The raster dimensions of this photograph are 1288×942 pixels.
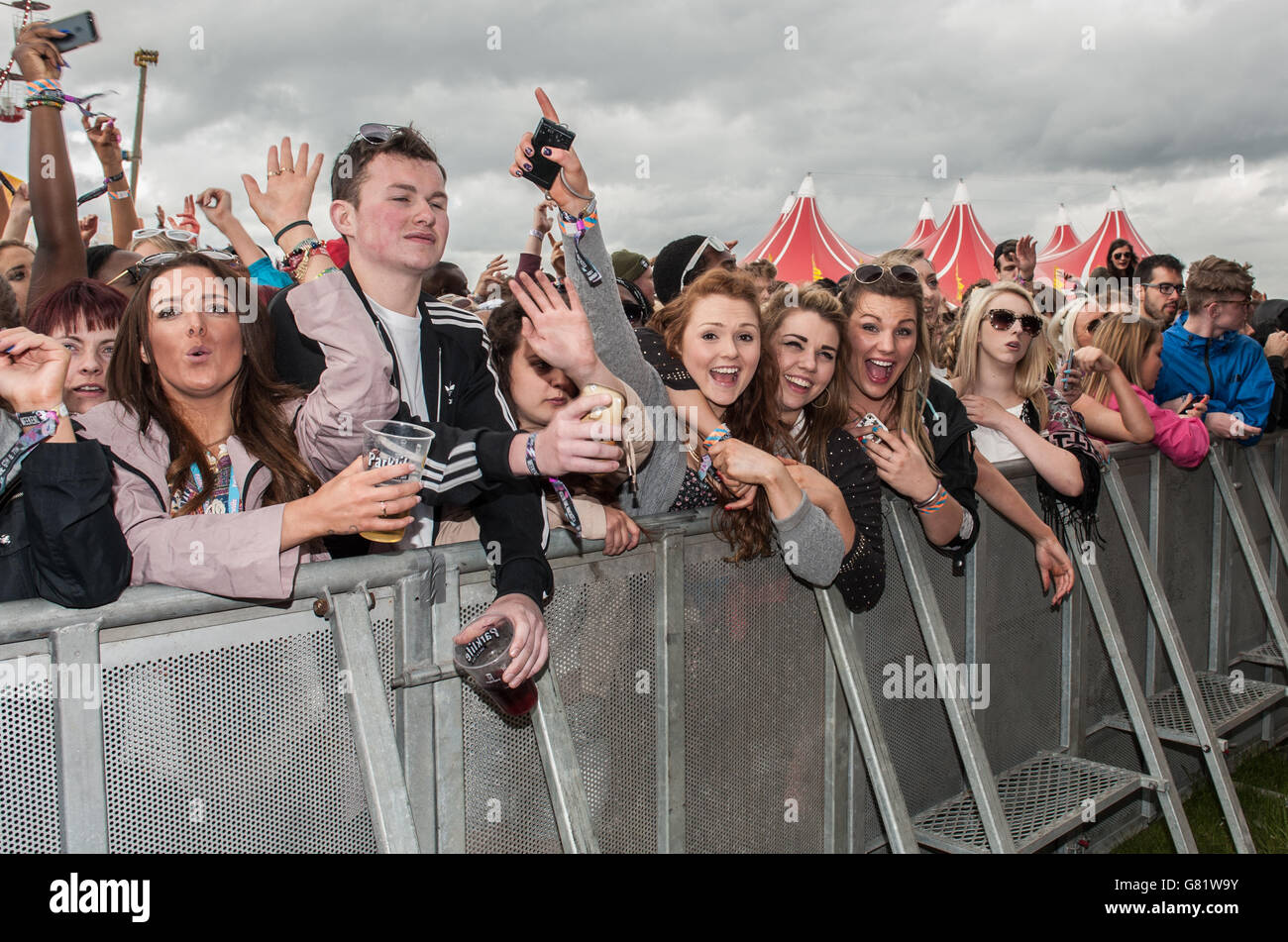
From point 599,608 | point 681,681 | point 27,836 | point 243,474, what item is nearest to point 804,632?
point 681,681

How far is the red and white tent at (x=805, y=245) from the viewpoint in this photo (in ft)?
67.1

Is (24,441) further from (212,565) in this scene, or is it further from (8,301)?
(8,301)

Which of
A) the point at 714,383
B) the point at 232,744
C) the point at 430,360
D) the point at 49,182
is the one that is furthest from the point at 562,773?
the point at 49,182

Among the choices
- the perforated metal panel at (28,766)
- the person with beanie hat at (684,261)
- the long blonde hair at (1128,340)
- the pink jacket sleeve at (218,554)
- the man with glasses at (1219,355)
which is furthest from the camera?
the man with glasses at (1219,355)

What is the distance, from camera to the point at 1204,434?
5371mm

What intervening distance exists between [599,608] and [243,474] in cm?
93

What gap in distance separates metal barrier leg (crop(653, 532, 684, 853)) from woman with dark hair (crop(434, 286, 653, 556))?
153 mm

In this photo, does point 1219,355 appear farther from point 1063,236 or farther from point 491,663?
point 1063,236

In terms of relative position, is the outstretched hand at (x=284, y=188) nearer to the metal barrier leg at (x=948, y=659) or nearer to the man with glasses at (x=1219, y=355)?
the metal barrier leg at (x=948, y=659)

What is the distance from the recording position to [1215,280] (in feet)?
19.9

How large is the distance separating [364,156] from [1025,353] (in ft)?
9.87

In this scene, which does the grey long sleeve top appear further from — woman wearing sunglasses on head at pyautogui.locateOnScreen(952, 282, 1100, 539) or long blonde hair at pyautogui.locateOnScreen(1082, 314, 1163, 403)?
long blonde hair at pyautogui.locateOnScreen(1082, 314, 1163, 403)

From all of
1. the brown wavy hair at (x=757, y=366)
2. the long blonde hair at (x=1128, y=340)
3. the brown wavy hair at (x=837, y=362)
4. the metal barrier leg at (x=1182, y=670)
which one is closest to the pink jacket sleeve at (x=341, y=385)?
the brown wavy hair at (x=757, y=366)

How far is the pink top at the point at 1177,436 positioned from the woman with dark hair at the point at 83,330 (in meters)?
4.42
